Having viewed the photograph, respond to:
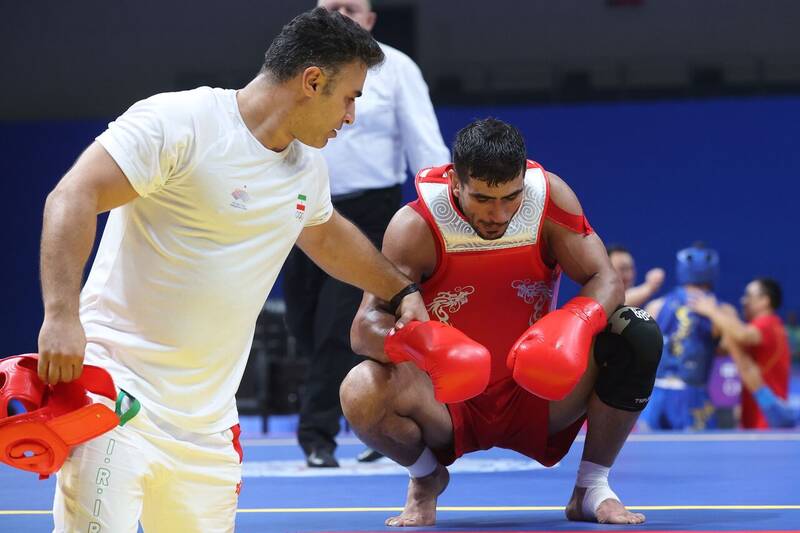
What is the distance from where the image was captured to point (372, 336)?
282 centimetres

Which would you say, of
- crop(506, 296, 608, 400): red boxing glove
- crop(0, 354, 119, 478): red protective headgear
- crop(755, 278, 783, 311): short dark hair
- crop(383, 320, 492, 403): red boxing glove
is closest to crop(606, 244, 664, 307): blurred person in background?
crop(755, 278, 783, 311): short dark hair

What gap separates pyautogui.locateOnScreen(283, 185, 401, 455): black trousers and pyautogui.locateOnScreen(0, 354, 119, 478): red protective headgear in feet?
7.40

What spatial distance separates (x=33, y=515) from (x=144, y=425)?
4.04ft

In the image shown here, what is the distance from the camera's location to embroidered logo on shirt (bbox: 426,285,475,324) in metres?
3.10

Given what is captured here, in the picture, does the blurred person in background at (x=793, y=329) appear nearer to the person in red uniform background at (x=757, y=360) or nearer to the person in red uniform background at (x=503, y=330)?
the person in red uniform background at (x=757, y=360)

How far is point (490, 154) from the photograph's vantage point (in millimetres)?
2764

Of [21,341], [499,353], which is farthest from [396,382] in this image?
[21,341]

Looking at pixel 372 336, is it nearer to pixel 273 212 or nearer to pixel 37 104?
pixel 273 212

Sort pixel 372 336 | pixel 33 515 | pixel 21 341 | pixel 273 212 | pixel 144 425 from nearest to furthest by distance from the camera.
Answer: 1. pixel 144 425
2. pixel 273 212
3. pixel 372 336
4. pixel 33 515
5. pixel 21 341

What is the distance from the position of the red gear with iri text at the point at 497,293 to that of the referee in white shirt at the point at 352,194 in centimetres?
105

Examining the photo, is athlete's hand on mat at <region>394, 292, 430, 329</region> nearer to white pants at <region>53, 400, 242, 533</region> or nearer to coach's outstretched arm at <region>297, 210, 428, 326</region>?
coach's outstretched arm at <region>297, 210, 428, 326</region>

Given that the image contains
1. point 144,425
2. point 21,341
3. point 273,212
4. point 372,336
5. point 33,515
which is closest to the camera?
point 144,425

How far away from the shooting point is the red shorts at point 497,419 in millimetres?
3068

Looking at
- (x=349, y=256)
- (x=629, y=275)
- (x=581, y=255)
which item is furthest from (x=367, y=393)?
(x=629, y=275)
